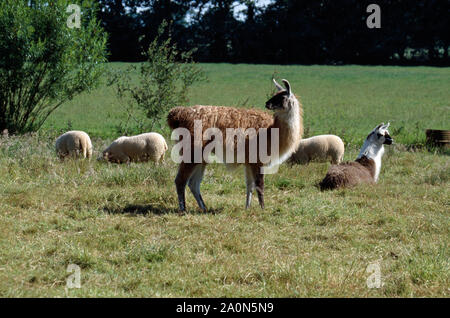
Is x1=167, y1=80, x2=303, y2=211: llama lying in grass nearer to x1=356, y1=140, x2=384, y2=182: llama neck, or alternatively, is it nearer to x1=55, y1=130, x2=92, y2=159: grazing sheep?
x1=356, y1=140, x2=384, y2=182: llama neck

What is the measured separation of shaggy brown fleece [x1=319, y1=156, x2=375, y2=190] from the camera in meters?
9.40

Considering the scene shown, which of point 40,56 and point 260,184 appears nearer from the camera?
point 260,184

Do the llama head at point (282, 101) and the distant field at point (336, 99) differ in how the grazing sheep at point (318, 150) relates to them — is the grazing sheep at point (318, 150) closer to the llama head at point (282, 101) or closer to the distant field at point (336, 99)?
the distant field at point (336, 99)

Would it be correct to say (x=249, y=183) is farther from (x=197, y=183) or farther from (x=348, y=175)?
(x=348, y=175)

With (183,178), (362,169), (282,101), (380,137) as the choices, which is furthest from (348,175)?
(183,178)

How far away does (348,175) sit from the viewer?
9500 millimetres

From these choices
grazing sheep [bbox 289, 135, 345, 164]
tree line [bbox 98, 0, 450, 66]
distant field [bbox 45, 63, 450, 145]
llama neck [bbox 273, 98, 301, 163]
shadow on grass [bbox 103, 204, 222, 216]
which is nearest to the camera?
shadow on grass [bbox 103, 204, 222, 216]

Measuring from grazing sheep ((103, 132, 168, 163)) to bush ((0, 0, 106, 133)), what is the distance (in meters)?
4.50

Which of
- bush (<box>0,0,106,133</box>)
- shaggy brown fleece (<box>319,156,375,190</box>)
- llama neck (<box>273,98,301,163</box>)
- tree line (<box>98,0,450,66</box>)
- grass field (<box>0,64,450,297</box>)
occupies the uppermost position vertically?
tree line (<box>98,0,450,66</box>)

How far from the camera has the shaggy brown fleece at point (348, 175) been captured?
30.9ft

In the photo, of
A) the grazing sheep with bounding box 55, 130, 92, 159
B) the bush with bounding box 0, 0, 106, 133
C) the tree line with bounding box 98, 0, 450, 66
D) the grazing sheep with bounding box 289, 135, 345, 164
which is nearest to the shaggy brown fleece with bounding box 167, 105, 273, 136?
the grazing sheep with bounding box 289, 135, 345, 164

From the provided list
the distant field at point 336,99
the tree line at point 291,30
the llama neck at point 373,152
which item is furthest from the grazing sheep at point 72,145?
the tree line at point 291,30

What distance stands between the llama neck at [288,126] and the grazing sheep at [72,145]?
4.84m

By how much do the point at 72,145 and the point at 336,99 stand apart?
71.3 feet
